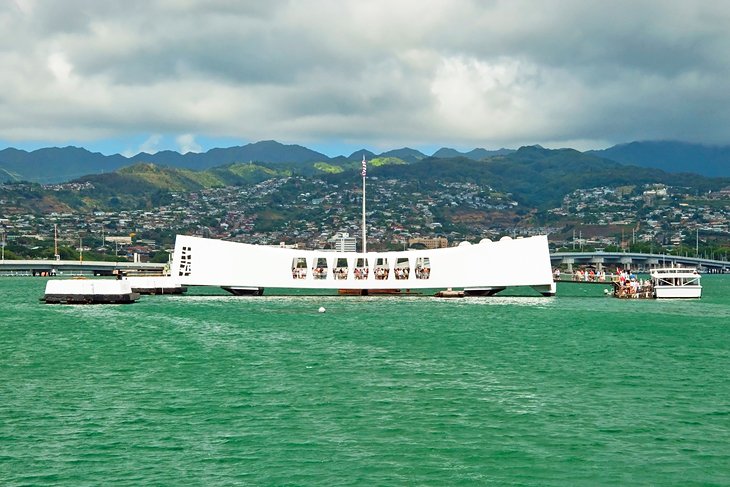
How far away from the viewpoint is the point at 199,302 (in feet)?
249

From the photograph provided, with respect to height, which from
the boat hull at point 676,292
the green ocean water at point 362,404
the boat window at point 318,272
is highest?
the boat window at point 318,272

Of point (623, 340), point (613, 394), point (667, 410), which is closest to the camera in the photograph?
point (667, 410)

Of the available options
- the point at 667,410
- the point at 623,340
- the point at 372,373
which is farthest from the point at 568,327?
the point at 667,410

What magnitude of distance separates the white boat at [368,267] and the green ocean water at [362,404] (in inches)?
1009

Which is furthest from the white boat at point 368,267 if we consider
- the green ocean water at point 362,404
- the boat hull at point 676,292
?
the green ocean water at point 362,404

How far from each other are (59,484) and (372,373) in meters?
16.4

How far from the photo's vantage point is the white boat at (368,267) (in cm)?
8062

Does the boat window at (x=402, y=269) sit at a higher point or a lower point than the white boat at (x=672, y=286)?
higher

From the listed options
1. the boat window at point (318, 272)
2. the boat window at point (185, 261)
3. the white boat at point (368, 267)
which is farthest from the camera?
the boat window at point (318, 272)

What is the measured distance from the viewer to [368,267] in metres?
83.0

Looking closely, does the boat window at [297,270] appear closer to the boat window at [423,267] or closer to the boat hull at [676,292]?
the boat window at [423,267]

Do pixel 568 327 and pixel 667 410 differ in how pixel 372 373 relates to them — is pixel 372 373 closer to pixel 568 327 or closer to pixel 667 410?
pixel 667 410

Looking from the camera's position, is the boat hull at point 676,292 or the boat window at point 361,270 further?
the boat hull at point 676,292

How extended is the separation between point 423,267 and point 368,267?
482 centimetres
